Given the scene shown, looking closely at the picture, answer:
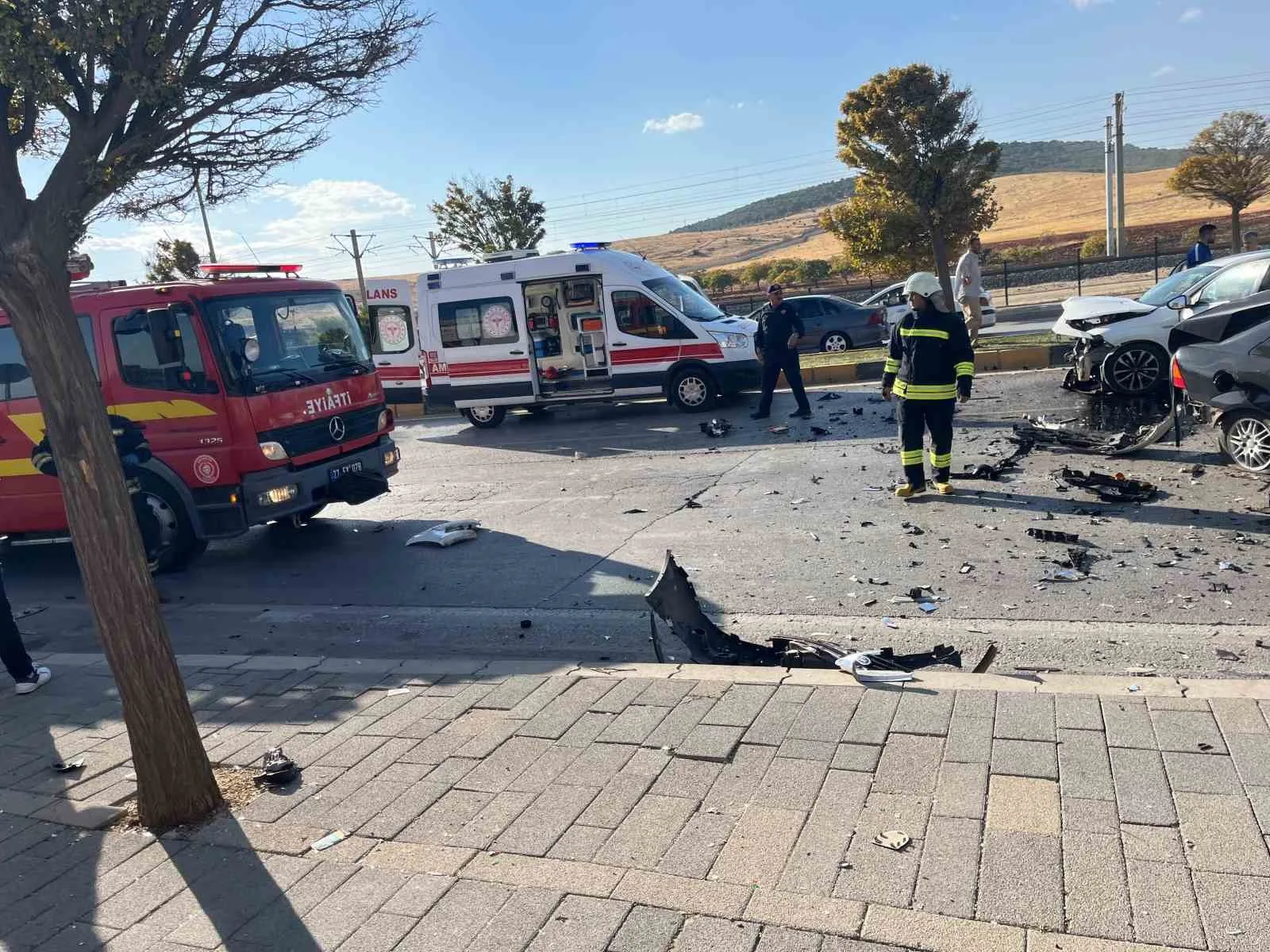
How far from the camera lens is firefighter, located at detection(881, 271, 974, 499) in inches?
312

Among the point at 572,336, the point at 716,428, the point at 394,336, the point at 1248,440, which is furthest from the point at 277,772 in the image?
the point at 394,336

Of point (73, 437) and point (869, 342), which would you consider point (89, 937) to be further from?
Answer: point (869, 342)

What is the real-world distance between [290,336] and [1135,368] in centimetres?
952

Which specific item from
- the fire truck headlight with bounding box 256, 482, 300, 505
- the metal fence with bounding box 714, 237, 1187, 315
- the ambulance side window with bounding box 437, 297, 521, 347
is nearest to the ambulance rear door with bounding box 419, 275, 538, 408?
the ambulance side window with bounding box 437, 297, 521, 347

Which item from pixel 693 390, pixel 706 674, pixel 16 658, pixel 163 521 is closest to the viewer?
pixel 706 674

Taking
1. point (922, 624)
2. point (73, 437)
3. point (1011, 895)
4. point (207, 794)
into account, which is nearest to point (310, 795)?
point (207, 794)

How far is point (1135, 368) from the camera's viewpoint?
36.4 ft

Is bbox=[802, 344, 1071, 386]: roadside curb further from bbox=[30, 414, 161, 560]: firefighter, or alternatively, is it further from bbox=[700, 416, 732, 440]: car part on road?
bbox=[30, 414, 161, 560]: firefighter

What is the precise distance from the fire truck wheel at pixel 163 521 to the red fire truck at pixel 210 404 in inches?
0.4

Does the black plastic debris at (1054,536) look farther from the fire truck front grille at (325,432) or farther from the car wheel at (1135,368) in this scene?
the fire truck front grille at (325,432)

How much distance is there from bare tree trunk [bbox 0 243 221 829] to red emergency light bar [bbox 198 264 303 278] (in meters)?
5.41

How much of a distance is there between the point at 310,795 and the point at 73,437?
1725mm

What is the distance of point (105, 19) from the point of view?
4891mm

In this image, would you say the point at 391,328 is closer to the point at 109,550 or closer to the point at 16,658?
the point at 16,658
